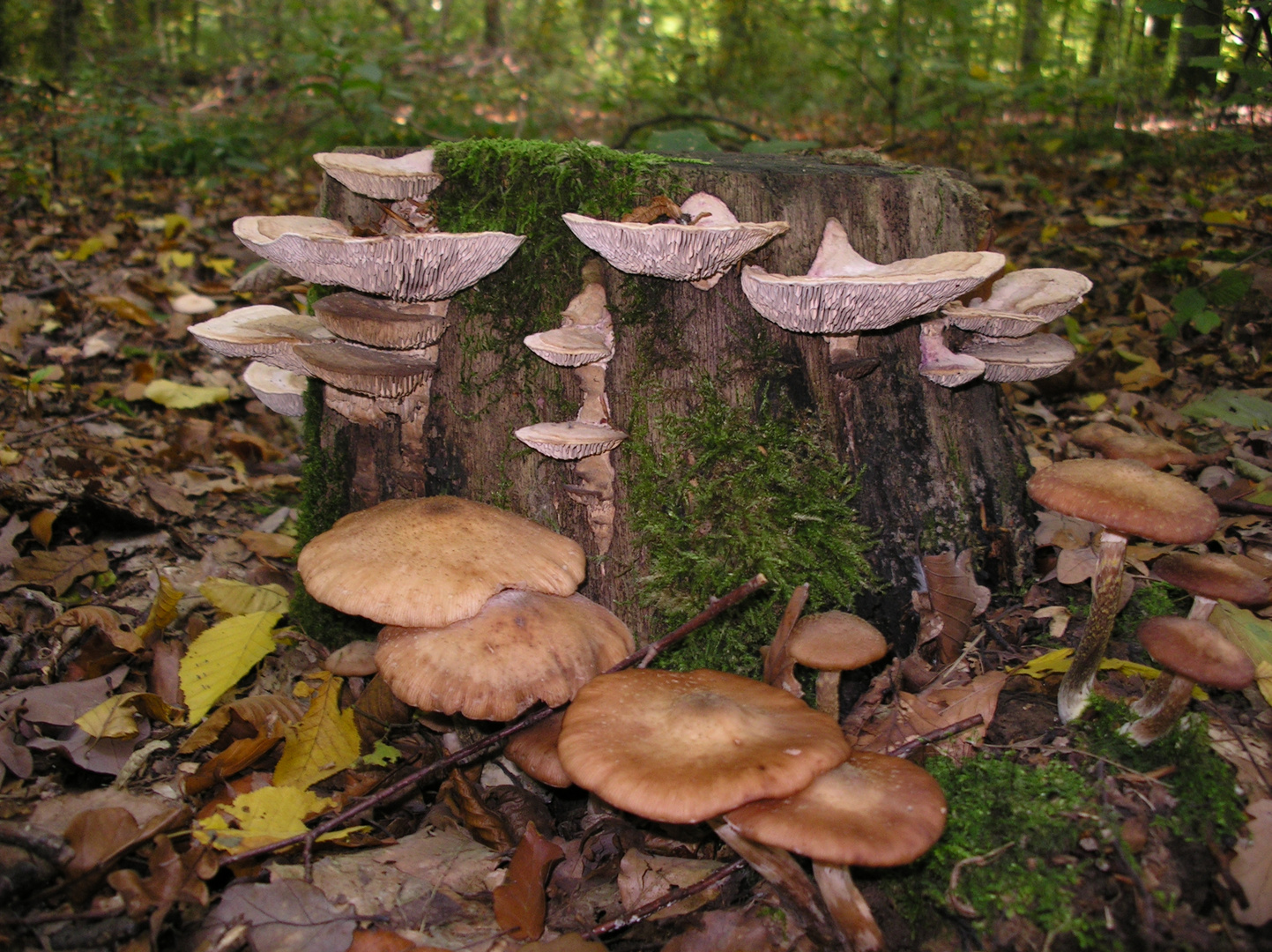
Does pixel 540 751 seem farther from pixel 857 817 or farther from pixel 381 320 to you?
pixel 381 320

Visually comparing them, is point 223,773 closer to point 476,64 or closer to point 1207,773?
point 1207,773

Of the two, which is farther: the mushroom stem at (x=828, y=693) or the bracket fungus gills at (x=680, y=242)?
the mushroom stem at (x=828, y=693)

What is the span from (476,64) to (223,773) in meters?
20.2

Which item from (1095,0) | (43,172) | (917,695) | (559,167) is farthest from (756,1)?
(917,695)

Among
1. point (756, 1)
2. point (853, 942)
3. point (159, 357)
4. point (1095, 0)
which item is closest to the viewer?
point (853, 942)

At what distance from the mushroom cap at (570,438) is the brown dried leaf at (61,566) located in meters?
2.64

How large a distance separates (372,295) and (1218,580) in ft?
11.4

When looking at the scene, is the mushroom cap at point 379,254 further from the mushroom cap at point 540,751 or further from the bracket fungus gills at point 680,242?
the mushroom cap at point 540,751

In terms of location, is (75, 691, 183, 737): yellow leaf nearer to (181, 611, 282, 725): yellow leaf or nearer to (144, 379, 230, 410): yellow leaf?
(181, 611, 282, 725): yellow leaf

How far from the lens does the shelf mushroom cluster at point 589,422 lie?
10.4ft

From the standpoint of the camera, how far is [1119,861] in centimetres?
246

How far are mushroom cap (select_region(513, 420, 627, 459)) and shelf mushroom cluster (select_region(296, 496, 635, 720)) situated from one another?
359mm

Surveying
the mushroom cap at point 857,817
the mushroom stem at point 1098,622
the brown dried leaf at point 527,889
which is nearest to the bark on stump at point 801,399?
the mushroom stem at point 1098,622

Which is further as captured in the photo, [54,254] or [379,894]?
[54,254]
